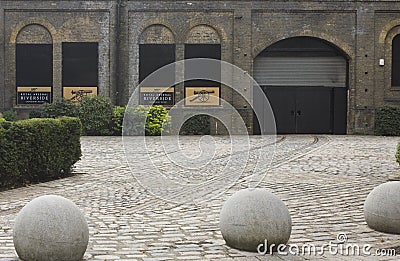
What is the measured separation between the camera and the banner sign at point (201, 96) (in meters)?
32.8

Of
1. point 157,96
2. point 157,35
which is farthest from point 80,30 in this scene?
point 157,96

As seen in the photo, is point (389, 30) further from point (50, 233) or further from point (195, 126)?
point (50, 233)

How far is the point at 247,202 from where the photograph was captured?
7230mm

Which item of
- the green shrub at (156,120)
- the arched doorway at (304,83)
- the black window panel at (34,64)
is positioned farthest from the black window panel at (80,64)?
the arched doorway at (304,83)

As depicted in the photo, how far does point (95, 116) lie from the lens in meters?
30.6

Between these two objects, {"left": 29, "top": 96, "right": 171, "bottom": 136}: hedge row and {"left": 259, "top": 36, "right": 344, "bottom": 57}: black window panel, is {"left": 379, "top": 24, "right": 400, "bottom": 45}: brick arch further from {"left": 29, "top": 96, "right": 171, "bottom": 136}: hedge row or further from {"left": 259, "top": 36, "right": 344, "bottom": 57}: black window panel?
{"left": 29, "top": 96, "right": 171, "bottom": 136}: hedge row

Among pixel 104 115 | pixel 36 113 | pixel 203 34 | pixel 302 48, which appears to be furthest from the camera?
pixel 302 48

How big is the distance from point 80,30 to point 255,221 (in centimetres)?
2726

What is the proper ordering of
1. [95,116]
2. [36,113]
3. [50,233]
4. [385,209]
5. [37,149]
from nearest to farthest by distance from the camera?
[50,233] → [385,209] → [37,149] → [95,116] → [36,113]

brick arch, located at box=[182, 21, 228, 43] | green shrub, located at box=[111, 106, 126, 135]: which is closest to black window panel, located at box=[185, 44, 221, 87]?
brick arch, located at box=[182, 21, 228, 43]

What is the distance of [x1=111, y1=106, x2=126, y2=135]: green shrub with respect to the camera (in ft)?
102

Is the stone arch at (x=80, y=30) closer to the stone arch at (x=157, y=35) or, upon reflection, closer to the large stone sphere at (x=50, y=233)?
the stone arch at (x=157, y=35)

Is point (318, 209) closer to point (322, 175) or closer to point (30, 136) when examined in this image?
point (322, 175)

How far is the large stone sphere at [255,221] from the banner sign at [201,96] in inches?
1002
